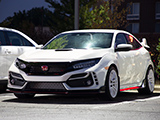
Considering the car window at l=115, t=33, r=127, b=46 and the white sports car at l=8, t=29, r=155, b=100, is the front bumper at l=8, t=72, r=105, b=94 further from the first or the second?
the car window at l=115, t=33, r=127, b=46

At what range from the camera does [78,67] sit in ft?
29.3

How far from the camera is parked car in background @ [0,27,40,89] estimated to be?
1120cm

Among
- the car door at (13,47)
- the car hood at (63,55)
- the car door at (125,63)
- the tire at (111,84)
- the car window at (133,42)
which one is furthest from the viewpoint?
the car door at (13,47)

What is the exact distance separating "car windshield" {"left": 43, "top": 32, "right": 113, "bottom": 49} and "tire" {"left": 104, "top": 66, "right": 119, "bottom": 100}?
766 millimetres

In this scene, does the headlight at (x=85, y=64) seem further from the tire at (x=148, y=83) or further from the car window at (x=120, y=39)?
the tire at (x=148, y=83)

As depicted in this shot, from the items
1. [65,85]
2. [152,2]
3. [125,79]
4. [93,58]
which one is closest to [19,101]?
[65,85]

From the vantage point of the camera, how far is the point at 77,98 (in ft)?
33.0

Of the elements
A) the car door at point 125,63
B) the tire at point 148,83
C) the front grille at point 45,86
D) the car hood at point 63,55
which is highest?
the car hood at point 63,55

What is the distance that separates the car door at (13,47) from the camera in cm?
1132

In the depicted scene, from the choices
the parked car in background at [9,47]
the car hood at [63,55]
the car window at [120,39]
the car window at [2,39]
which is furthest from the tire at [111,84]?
the car window at [2,39]

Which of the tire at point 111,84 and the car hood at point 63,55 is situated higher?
the car hood at point 63,55

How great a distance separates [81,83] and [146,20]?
5475 centimetres

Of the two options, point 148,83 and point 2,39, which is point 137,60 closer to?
point 148,83

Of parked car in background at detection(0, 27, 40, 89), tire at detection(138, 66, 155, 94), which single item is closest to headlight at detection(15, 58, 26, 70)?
parked car in background at detection(0, 27, 40, 89)
